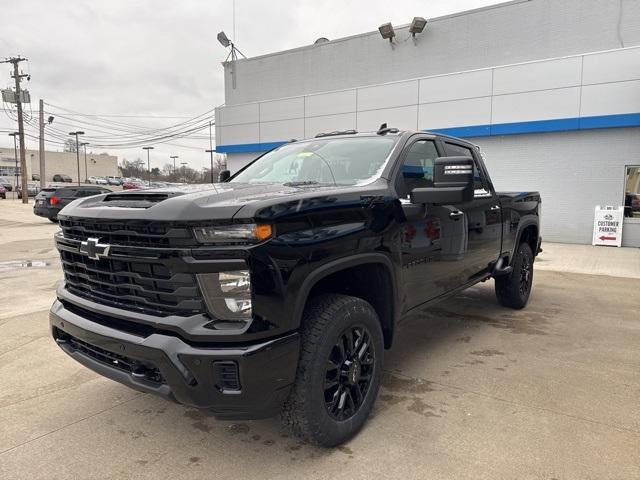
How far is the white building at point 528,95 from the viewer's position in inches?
488

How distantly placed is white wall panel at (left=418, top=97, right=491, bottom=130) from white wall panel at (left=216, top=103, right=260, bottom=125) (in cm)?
752

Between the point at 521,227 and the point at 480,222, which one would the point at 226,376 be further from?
the point at 521,227

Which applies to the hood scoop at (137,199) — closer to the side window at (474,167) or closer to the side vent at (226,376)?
the side vent at (226,376)

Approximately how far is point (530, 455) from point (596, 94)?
12493 millimetres

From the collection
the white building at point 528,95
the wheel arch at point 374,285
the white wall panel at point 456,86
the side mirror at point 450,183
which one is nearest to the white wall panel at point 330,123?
the white building at point 528,95

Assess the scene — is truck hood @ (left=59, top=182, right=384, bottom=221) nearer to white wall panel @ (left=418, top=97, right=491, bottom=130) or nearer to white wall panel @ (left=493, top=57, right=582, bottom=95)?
white wall panel @ (left=493, top=57, right=582, bottom=95)

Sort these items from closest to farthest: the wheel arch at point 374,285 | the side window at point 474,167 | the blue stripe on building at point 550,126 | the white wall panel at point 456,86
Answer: the wheel arch at point 374,285 < the side window at point 474,167 < the blue stripe on building at point 550,126 < the white wall panel at point 456,86

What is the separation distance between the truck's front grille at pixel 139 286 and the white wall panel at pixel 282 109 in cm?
1626

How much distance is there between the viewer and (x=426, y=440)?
282cm

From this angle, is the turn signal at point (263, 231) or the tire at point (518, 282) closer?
the turn signal at point (263, 231)

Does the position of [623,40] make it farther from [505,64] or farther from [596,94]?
[505,64]

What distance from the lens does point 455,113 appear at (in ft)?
47.6

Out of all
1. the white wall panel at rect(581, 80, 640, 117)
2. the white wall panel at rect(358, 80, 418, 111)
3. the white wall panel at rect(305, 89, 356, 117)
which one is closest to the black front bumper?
the white wall panel at rect(581, 80, 640, 117)

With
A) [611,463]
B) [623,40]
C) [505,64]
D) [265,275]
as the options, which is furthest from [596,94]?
[265,275]
